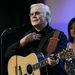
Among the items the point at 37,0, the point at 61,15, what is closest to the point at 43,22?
the point at 61,15

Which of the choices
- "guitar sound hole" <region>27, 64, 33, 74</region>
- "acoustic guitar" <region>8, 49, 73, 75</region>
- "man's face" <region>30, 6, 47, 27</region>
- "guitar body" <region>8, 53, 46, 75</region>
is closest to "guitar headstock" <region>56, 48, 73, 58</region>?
"acoustic guitar" <region>8, 49, 73, 75</region>

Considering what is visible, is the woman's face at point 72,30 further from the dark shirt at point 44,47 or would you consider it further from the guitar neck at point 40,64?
the guitar neck at point 40,64

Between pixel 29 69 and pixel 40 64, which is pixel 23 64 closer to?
pixel 29 69

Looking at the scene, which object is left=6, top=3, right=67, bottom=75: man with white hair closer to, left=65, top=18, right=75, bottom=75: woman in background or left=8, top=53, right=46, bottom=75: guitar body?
left=8, top=53, right=46, bottom=75: guitar body

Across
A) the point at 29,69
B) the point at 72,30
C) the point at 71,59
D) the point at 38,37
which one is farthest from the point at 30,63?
the point at 72,30

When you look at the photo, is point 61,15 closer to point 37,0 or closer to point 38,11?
point 37,0

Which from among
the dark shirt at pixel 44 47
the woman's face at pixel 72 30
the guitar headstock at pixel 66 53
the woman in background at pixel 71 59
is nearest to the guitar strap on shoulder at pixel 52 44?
the dark shirt at pixel 44 47

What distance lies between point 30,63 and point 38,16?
22.5 inches

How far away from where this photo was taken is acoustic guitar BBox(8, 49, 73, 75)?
233cm

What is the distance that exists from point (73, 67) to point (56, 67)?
0.60 metres

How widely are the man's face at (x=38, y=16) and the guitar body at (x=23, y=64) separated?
1.33ft

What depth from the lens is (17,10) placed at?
14.1 ft

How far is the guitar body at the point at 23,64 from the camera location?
258 cm

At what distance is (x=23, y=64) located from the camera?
2756 mm
